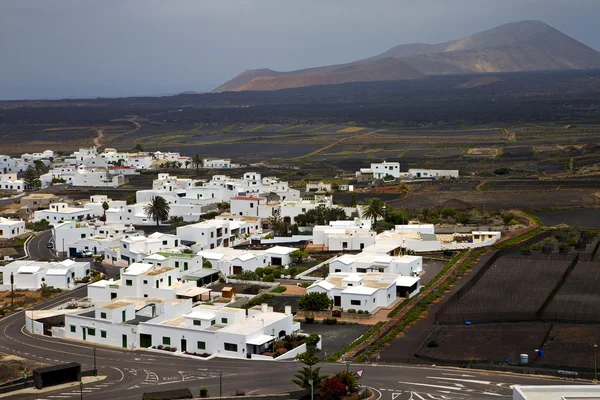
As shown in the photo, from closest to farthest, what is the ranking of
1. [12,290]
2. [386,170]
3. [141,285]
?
[141,285]
[12,290]
[386,170]

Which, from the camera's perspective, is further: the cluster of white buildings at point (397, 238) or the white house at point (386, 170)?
the white house at point (386, 170)

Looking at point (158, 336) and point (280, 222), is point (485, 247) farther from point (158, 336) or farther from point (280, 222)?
point (158, 336)

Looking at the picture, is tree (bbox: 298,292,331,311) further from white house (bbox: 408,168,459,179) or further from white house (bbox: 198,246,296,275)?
white house (bbox: 408,168,459,179)

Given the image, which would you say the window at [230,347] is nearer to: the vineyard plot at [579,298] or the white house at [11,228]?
the vineyard plot at [579,298]

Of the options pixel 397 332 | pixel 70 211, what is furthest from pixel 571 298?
pixel 70 211

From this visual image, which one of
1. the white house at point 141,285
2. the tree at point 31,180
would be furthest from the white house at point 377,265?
the tree at point 31,180

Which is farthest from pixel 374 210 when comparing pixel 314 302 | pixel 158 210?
pixel 314 302

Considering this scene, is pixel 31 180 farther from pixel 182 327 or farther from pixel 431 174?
pixel 182 327
